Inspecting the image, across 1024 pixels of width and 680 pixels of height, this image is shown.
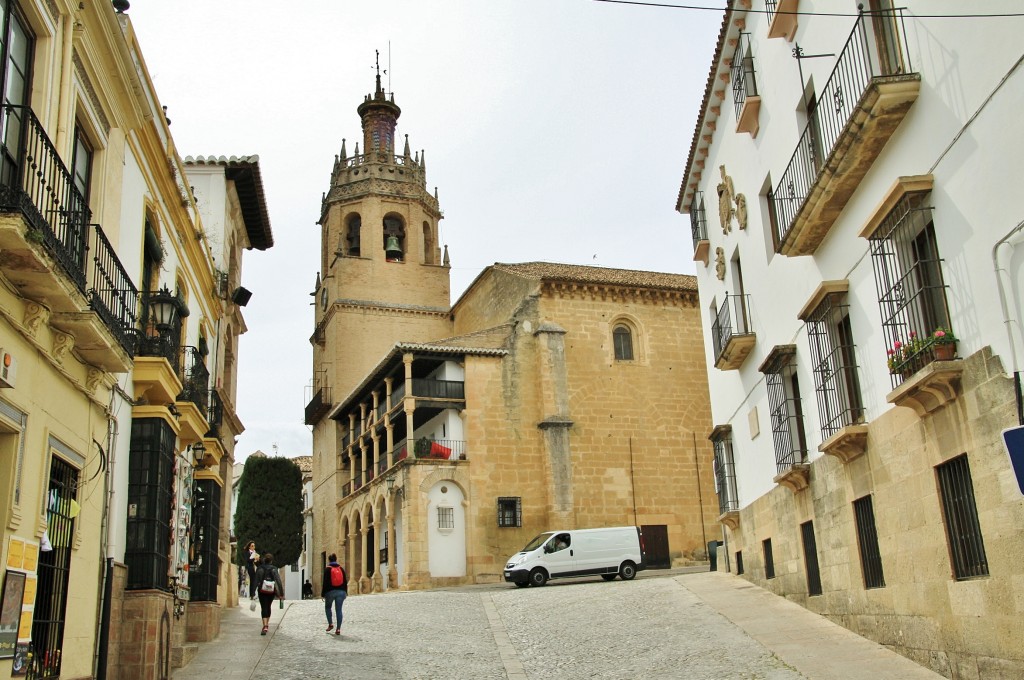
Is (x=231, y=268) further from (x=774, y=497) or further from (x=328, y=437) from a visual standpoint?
(x=328, y=437)

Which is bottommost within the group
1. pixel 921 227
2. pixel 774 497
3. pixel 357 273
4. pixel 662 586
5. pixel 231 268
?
pixel 662 586

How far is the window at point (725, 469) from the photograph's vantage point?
1852 cm

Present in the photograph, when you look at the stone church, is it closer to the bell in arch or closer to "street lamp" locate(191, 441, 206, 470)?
the bell in arch

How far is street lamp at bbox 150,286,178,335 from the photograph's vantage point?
11.6 metres

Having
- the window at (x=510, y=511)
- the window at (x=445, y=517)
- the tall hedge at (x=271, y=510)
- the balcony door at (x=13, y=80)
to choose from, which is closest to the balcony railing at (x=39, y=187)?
the balcony door at (x=13, y=80)

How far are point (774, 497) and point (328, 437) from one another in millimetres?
29660

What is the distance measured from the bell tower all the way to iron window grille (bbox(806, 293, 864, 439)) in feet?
100

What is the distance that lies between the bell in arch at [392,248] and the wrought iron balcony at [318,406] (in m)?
6.41

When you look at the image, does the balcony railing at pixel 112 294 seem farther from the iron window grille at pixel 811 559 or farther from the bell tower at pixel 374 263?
the bell tower at pixel 374 263

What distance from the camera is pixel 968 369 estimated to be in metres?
8.52

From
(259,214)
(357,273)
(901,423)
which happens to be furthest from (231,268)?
(357,273)

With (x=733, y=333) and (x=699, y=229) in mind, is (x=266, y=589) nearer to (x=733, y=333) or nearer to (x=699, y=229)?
(x=733, y=333)

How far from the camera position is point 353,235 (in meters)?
44.0

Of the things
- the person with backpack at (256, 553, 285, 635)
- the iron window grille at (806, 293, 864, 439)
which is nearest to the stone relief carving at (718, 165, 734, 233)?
the iron window grille at (806, 293, 864, 439)
